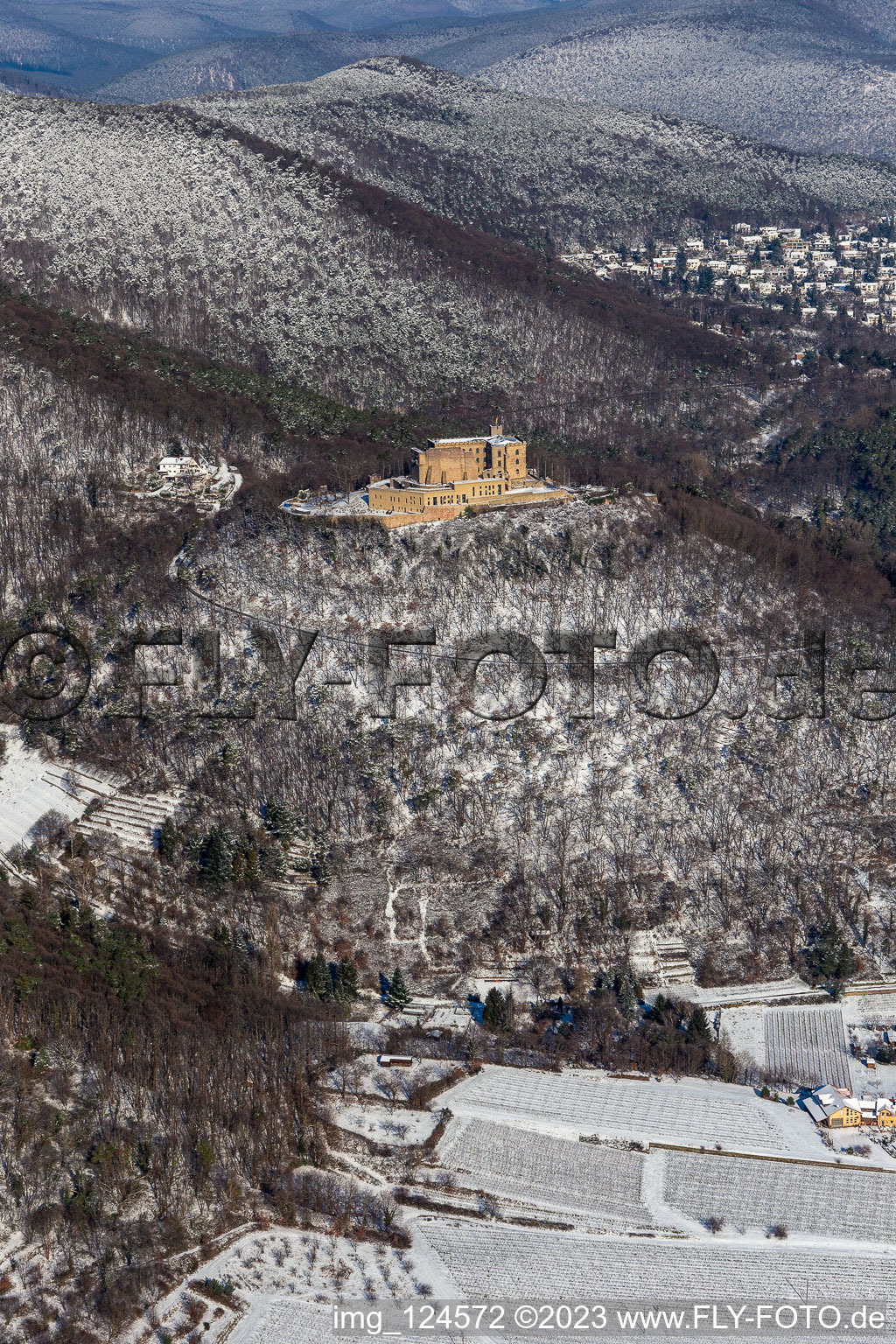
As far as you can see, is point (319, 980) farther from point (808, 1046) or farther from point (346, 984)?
point (808, 1046)

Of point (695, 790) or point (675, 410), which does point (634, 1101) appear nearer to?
point (695, 790)

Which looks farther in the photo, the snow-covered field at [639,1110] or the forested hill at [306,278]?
the forested hill at [306,278]

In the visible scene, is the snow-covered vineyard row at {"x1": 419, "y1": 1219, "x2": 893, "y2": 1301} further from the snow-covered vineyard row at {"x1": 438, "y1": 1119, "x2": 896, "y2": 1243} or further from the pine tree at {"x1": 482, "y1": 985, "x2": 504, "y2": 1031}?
the pine tree at {"x1": 482, "y1": 985, "x2": 504, "y2": 1031}

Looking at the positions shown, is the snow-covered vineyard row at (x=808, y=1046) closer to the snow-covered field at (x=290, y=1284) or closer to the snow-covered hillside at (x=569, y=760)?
the snow-covered hillside at (x=569, y=760)

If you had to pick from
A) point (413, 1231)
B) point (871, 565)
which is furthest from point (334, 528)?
point (413, 1231)

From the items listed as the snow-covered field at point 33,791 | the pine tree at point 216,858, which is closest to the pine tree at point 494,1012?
the pine tree at point 216,858

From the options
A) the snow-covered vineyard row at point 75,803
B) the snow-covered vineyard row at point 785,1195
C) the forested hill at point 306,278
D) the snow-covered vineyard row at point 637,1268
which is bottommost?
the snow-covered vineyard row at point 637,1268
